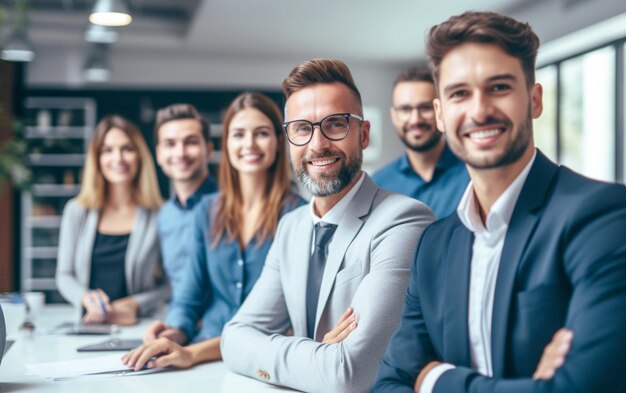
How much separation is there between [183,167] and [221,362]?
1156 mm

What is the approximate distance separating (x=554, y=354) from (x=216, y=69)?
8.27 m

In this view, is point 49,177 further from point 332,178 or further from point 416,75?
point 332,178

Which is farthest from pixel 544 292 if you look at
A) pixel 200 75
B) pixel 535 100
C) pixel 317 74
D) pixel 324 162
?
pixel 200 75

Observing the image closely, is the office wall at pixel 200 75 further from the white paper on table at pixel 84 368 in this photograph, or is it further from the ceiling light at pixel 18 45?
the white paper on table at pixel 84 368

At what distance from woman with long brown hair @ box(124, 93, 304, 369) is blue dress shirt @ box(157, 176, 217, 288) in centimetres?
45

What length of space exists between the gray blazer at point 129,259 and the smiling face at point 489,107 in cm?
215

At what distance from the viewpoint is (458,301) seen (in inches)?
51.6

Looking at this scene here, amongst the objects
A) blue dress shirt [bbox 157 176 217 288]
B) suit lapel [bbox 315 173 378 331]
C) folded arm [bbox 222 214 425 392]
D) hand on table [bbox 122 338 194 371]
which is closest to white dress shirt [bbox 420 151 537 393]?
folded arm [bbox 222 214 425 392]

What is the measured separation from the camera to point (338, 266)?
1815 mm

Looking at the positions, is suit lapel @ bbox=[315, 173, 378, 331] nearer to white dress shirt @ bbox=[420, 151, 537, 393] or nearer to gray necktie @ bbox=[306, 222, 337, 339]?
gray necktie @ bbox=[306, 222, 337, 339]

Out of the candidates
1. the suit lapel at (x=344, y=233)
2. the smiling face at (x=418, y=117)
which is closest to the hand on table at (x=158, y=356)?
the suit lapel at (x=344, y=233)

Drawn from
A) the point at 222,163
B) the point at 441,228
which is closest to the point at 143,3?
the point at 222,163

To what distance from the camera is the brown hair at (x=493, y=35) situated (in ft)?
4.10

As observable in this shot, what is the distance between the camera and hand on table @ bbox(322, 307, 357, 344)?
1.67 meters
